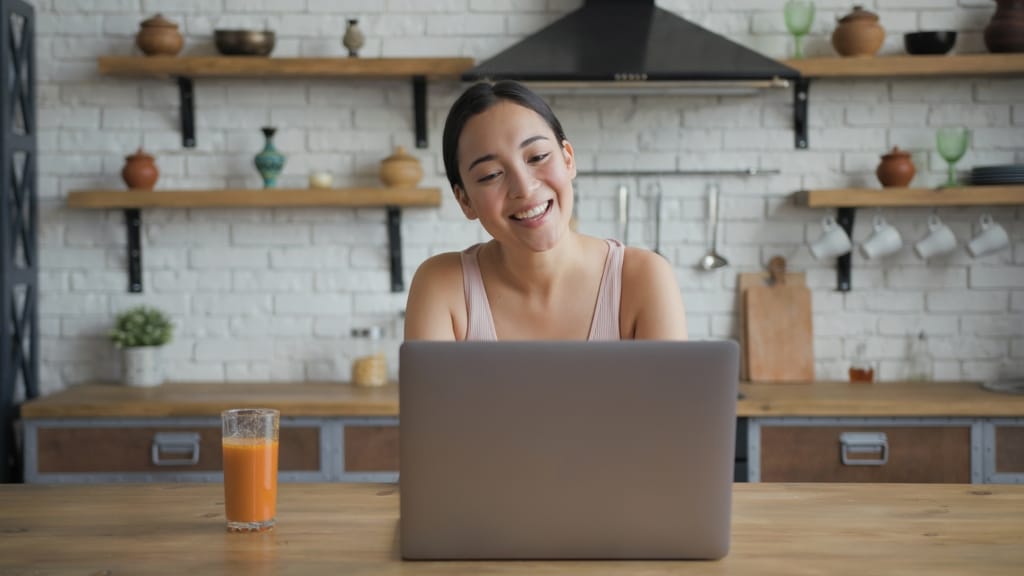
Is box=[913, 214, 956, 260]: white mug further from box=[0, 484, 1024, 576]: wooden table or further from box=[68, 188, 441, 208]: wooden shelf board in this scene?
box=[0, 484, 1024, 576]: wooden table

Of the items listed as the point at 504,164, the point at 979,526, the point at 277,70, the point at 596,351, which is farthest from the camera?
the point at 277,70

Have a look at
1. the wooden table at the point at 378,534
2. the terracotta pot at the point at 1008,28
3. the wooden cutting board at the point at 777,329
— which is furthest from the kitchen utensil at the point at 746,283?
the wooden table at the point at 378,534

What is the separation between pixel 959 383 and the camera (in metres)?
3.51

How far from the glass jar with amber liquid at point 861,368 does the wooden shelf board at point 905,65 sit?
881mm

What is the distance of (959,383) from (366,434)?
74.3 inches

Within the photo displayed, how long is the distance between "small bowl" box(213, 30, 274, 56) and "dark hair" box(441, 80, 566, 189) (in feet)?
6.17

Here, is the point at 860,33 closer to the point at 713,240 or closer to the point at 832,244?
the point at 832,244

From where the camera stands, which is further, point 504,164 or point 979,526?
point 504,164

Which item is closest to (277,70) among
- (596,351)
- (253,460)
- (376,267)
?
(376,267)

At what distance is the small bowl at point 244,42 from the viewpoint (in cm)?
340

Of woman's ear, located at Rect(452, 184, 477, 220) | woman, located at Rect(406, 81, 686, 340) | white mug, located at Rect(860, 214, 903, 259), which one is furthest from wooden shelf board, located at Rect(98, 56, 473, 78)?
woman's ear, located at Rect(452, 184, 477, 220)

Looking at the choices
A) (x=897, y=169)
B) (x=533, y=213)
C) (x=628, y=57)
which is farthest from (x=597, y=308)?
(x=897, y=169)

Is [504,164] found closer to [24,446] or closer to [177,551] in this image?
[177,551]

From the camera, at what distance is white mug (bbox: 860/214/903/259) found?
346 centimetres
